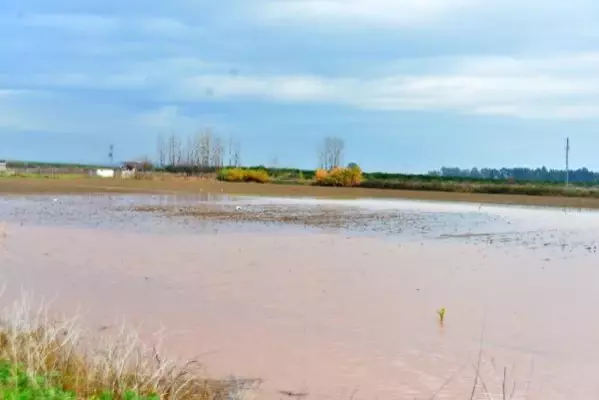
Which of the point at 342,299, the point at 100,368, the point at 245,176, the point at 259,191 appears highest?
the point at 245,176

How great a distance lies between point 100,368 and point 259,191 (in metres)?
45.8

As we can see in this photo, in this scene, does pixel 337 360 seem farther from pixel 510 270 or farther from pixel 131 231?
pixel 131 231

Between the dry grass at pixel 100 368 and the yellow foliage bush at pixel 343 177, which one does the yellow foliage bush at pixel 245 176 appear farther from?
the dry grass at pixel 100 368

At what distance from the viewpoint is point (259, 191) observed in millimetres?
51812

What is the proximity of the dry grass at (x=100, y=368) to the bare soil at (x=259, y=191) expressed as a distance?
3735 cm

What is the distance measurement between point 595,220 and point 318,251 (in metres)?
18.3

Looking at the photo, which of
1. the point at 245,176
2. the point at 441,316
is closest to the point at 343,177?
the point at 245,176

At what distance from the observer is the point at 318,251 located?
1759 centimetres

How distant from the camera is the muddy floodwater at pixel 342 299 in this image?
768 centimetres

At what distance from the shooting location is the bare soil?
4559 centimetres

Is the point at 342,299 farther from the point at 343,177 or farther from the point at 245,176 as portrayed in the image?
the point at 245,176

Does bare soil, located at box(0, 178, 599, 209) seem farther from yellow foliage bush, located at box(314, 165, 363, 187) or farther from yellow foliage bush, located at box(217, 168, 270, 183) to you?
yellow foliage bush, located at box(217, 168, 270, 183)

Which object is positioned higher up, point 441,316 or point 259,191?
point 259,191

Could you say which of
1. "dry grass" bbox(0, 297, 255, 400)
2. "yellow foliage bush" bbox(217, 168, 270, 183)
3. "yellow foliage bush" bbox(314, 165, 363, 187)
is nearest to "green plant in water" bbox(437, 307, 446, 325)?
"dry grass" bbox(0, 297, 255, 400)
